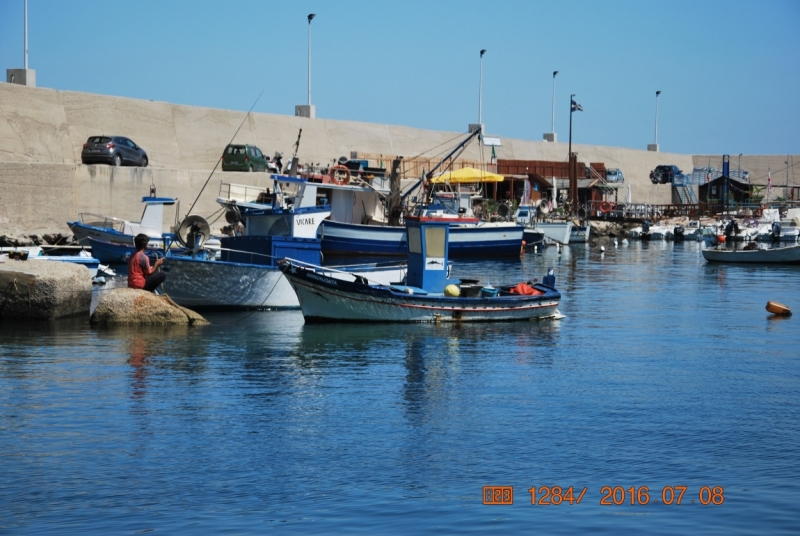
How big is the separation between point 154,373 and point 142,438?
354 centimetres

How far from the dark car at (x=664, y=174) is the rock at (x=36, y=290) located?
6612 centimetres

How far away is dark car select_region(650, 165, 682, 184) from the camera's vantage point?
79250 mm

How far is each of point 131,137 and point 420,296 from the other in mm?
32353

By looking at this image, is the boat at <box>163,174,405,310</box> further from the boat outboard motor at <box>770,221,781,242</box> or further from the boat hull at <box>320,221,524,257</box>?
the boat outboard motor at <box>770,221,781,242</box>

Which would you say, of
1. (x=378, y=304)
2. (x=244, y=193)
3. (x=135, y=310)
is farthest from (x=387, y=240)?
(x=135, y=310)

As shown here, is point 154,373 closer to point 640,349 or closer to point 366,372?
point 366,372

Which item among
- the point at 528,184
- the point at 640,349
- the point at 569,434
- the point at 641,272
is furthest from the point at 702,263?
the point at 569,434

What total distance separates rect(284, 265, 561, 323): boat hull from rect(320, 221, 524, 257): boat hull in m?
15.9

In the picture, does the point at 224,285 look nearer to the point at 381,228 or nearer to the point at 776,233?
the point at 381,228

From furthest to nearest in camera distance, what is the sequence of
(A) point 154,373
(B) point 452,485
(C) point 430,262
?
(C) point 430,262 < (A) point 154,373 < (B) point 452,485

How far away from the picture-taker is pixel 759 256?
38062mm

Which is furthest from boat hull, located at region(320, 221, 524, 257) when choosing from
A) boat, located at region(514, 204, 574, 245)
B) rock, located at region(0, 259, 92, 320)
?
rock, located at region(0, 259, 92, 320)

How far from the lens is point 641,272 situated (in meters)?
34.6

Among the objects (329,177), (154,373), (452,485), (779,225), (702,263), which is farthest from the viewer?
(779,225)
